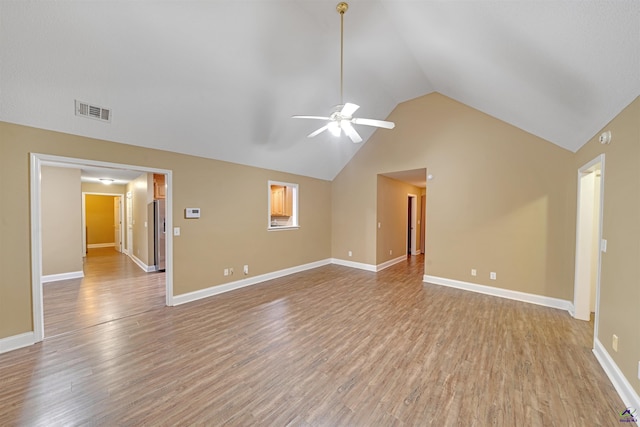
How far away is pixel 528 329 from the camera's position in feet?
9.80

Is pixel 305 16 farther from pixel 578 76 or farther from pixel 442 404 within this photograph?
pixel 442 404

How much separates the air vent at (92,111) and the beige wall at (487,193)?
476cm

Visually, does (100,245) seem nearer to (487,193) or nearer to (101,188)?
(101,188)

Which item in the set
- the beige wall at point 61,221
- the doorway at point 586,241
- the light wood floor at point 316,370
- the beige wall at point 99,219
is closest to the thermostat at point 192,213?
the light wood floor at point 316,370

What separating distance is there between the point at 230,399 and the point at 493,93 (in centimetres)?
468

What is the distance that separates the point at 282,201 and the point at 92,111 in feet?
13.0

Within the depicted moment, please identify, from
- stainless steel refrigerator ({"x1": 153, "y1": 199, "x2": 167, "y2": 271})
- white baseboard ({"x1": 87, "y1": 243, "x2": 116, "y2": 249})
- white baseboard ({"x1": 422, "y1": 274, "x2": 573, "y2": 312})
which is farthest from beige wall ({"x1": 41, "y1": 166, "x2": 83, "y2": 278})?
white baseboard ({"x1": 422, "y1": 274, "x2": 573, "y2": 312})

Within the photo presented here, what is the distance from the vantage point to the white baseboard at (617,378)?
1739 mm

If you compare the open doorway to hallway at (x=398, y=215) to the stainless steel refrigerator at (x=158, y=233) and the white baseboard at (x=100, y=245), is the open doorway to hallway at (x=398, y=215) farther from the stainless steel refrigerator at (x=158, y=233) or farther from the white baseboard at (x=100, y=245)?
the white baseboard at (x=100, y=245)

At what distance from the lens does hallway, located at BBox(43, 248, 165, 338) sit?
3186 millimetres

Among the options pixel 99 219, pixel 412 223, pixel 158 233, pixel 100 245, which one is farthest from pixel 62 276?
pixel 412 223

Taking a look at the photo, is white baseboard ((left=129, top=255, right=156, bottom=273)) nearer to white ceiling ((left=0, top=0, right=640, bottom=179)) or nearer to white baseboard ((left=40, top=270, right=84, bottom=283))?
white baseboard ((left=40, top=270, right=84, bottom=283))

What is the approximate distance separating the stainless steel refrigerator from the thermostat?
8.34ft

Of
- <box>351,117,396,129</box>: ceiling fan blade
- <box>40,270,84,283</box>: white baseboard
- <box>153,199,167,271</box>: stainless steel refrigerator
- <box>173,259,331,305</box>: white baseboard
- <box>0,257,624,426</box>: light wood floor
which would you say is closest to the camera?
<box>0,257,624,426</box>: light wood floor
